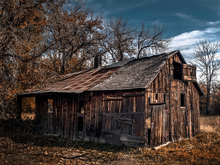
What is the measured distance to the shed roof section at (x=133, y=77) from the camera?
1020 centimetres

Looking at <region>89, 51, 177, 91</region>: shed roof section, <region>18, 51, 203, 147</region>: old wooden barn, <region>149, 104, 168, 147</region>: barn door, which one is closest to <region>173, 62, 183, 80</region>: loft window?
<region>18, 51, 203, 147</region>: old wooden barn

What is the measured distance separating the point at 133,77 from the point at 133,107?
200 cm

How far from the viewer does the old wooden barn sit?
10016 mm

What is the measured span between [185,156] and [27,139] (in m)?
8.68

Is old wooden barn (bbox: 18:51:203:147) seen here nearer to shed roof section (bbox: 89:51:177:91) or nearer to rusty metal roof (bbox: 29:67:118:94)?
shed roof section (bbox: 89:51:177:91)

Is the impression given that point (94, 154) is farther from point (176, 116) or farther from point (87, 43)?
point (87, 43)

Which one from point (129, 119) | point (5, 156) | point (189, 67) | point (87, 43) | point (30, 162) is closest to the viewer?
point (30, 162)

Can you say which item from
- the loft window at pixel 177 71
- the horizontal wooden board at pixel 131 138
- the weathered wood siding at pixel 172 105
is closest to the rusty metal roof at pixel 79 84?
the horizontal wooden board at pixel 131 138

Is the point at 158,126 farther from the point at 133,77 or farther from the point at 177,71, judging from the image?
the point at 177,71

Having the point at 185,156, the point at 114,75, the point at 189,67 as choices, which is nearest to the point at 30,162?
the point at 185,156

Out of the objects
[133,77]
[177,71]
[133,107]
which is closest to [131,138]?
[133,107]

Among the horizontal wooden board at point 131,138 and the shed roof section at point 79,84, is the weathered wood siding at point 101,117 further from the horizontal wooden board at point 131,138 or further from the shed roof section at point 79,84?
the shed roof section at point 79,84

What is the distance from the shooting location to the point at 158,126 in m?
10.7

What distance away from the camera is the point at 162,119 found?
1110 centimetres
